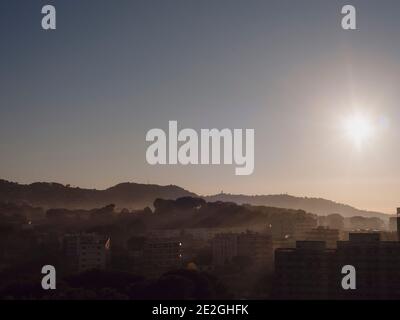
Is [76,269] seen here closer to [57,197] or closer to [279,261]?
[279,261]

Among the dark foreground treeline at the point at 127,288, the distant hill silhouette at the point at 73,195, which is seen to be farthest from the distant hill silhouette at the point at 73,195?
the dark foreground treeline at the point at 127,288

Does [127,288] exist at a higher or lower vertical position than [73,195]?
lower

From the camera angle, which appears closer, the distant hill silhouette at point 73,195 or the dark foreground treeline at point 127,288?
the dark foreground treeline at point 127,288

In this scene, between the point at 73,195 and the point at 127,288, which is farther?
the point at 73,195

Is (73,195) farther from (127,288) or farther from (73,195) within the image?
(127,288)

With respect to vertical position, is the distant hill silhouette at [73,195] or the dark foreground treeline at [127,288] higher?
the distant hill silhouette at [73,195]

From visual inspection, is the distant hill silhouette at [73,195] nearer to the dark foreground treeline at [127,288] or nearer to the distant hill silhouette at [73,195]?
the distant hill silhouette at [73,195]

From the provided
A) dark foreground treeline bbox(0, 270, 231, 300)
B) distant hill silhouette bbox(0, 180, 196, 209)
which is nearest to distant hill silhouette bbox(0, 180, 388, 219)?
distant hill silhouette bbox(0, 180, 196, 209)

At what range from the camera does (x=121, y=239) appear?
8194 cm

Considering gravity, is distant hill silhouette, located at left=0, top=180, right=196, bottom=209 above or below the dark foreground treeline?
above

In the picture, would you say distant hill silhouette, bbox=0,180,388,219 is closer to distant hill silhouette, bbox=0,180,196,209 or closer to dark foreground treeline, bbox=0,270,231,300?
distant hill silhouette, bbox=0,180,196,209

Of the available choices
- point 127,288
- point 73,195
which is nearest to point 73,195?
point 73,195
